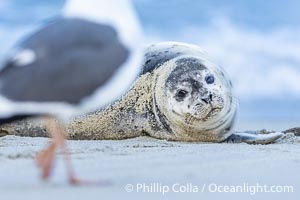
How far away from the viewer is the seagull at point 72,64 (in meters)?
3.36

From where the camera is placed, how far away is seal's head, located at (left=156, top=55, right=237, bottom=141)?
23.4ft

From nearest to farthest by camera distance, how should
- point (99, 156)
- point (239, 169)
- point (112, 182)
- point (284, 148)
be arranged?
point (112, 182)
point (239, 169)
point (99, 156)
point (284, 148)

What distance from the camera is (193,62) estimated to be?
7555mm

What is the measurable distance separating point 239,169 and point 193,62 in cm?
299

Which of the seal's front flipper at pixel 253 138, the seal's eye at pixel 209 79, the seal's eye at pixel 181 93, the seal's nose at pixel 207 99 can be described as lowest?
the seal's front flipper at pixel 253 138

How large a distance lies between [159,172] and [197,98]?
9.09ft

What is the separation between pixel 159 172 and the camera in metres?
4.36

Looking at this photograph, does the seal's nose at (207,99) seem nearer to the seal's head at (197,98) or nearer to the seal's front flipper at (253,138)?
the seal's head at (197,98)

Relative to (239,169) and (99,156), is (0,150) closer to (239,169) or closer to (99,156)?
(99,156)

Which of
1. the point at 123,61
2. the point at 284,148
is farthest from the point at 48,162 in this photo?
the point at 284,148

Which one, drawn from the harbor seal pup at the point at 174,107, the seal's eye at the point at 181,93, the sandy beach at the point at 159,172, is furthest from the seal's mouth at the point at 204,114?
the sandy beach at the point at 159,172

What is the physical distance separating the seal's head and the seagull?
136 inches

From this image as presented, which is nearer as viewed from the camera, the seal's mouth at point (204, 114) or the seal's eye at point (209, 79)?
the seal's mouth at point (204, 114)

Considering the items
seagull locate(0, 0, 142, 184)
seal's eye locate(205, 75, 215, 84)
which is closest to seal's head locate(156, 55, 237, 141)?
seal's eye locate(205, 75, 215, 84)
